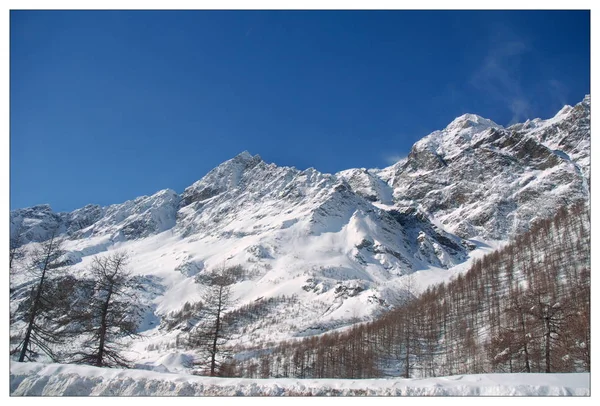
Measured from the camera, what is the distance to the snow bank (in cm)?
1151

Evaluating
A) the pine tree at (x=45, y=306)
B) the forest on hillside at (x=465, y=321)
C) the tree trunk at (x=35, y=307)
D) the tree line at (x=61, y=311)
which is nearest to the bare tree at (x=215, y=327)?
the tree line at (x=61, y=311)

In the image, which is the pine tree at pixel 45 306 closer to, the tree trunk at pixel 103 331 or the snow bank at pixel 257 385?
the tree trunk at pixel 103 331

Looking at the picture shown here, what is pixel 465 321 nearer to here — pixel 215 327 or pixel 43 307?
pixel 215 327

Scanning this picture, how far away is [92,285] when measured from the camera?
72.1 feet

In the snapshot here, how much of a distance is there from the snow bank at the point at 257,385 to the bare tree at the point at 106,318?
556cm

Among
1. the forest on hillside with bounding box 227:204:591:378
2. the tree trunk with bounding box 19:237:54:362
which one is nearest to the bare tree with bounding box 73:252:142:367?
the tree trunk with bounding box 19:237:54:362

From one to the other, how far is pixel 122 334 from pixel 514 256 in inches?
4359

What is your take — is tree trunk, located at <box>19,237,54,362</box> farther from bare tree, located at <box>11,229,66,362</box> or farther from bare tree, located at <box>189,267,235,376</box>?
bare tree, located at <box>189,267,235,376</box>

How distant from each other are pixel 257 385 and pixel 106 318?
11500mm

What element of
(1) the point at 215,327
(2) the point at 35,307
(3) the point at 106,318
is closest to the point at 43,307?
(2) the point at 35,307

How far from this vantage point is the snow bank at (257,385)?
11508 mm
